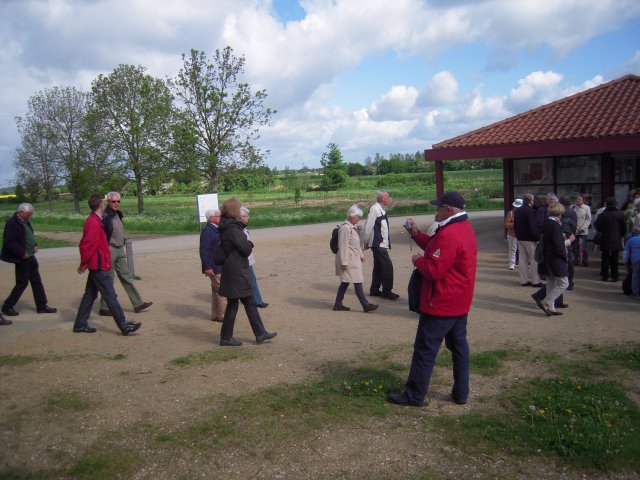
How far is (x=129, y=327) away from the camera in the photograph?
26.6ft

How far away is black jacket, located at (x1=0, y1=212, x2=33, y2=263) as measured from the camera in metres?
9.10

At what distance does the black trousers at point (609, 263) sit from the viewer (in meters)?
11.1

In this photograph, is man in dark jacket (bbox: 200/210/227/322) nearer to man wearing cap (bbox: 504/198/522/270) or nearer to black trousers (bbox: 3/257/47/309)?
black trousers (bbox: 3/257/47/309)

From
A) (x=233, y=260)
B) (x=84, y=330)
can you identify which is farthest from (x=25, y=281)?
(x=233, y=260)

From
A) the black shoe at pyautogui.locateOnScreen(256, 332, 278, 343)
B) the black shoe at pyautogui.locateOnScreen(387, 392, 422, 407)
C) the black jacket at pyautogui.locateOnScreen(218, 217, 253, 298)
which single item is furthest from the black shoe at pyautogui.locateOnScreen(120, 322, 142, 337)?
the black shoe at pyautogui.locateOnScreen(387, 392, 422, 407)

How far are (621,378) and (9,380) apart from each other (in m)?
6.15

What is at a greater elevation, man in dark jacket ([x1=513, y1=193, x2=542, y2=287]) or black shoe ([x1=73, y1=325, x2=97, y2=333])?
man in dark jacket ([x1=513, y1=193, x2=542, y2=287])

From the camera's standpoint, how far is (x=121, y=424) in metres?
4.96

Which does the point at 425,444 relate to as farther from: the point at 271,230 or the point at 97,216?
the point at 271,230

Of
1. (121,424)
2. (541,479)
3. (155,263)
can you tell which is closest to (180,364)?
(121,424)

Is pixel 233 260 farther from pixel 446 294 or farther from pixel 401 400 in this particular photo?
pixel 446 294

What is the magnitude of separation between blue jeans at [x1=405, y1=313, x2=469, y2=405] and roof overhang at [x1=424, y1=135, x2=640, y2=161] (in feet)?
36.2

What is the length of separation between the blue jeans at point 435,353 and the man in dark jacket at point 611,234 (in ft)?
23.1

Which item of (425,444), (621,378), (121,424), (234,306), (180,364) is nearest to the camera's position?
A: (425,444)
